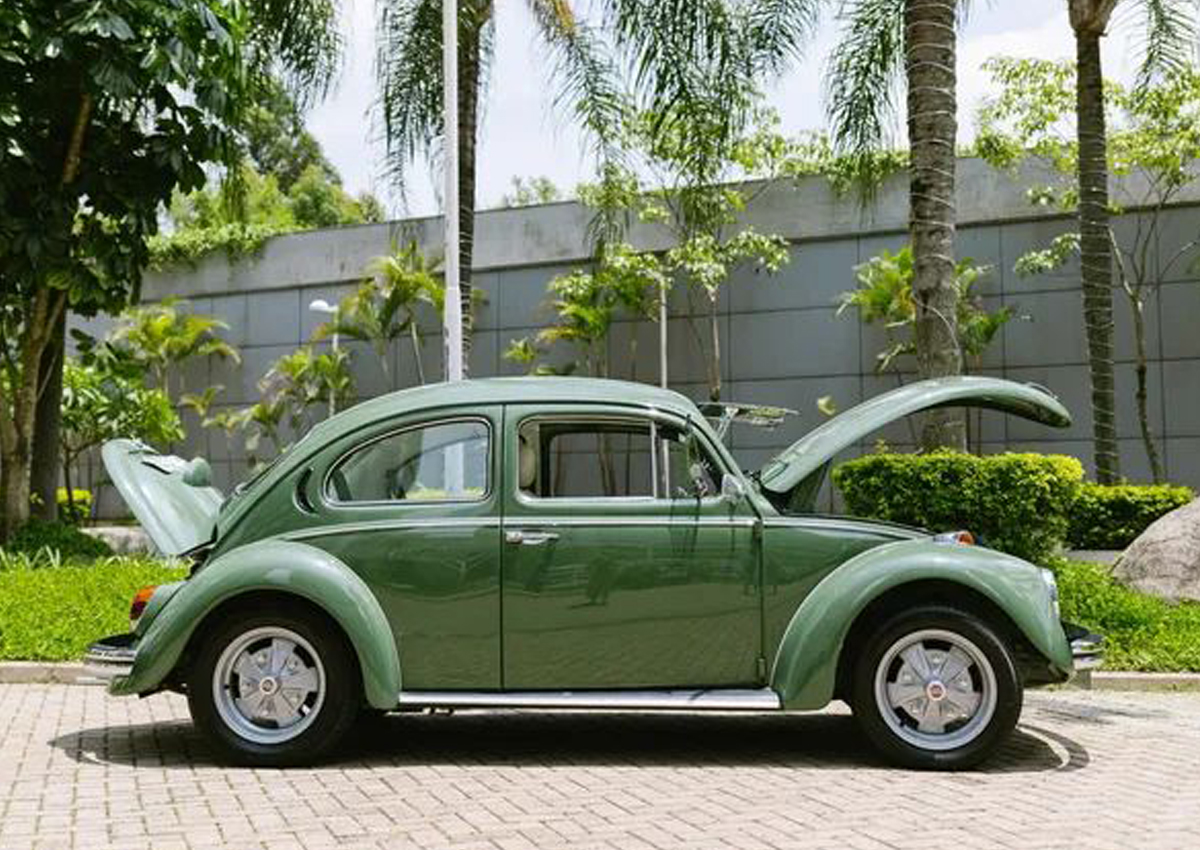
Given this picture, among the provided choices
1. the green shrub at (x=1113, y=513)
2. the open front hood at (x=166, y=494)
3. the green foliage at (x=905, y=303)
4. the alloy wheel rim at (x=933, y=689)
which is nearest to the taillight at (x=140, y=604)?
the open front hood at (x=166, y=494)

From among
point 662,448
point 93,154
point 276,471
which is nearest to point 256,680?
point 276,471

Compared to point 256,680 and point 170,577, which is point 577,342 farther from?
point 256,680

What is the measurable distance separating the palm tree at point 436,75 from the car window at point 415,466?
31.9 ft

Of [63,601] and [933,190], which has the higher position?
[933,190]

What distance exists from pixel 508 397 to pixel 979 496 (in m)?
7.07

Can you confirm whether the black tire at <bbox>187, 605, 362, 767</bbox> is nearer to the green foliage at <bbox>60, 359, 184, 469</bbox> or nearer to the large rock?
the large rock

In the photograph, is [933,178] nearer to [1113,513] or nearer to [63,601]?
[1113,513]

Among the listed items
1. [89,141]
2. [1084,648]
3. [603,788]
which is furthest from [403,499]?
[89,141]

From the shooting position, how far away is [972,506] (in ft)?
41.3

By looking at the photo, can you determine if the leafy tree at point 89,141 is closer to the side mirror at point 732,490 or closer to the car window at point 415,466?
the car window at point 415,466

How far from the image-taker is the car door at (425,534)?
6.47 m

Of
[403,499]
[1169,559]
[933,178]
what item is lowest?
[1169,559]

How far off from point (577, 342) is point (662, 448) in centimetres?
2057

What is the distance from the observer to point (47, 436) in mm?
17438
